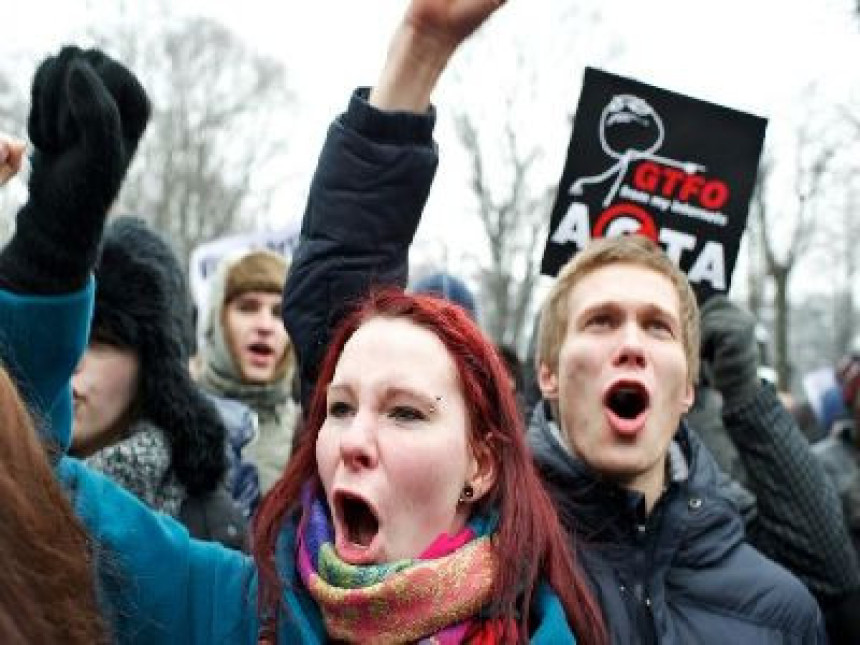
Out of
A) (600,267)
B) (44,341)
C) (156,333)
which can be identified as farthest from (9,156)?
(600,267)

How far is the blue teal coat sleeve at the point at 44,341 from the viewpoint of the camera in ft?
5.54

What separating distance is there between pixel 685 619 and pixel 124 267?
1567 mm

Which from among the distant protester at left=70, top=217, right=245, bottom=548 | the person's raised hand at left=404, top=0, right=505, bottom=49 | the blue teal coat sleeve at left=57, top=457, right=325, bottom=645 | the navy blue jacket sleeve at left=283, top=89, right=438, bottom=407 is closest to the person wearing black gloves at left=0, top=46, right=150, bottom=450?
the blue teal coat sleeve at left=57, top=457, right=325, bottom=645

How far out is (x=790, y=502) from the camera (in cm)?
266

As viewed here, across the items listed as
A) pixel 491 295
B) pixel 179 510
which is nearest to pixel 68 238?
pixel 179 510

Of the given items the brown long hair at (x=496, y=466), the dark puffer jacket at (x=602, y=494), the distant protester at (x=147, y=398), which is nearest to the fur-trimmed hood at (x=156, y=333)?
the distant protester at (x=147, y=398)

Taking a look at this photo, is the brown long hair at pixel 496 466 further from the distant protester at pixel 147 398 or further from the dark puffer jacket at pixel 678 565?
the distant protester at pixel 147 398

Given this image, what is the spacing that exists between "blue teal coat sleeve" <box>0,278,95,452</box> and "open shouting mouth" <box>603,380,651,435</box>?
1.09 m

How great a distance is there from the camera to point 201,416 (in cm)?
279

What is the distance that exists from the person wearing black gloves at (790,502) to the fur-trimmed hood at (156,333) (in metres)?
1.37

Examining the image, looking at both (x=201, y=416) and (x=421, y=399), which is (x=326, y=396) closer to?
(x=421, y=399)

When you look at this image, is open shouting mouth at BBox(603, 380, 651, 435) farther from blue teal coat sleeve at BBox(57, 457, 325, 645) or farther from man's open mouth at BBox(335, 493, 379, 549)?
blue teal coat sleeve at BBox(57, 457, 325, 645)

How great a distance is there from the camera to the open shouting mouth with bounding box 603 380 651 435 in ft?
7.41

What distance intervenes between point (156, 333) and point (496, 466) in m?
1.11
